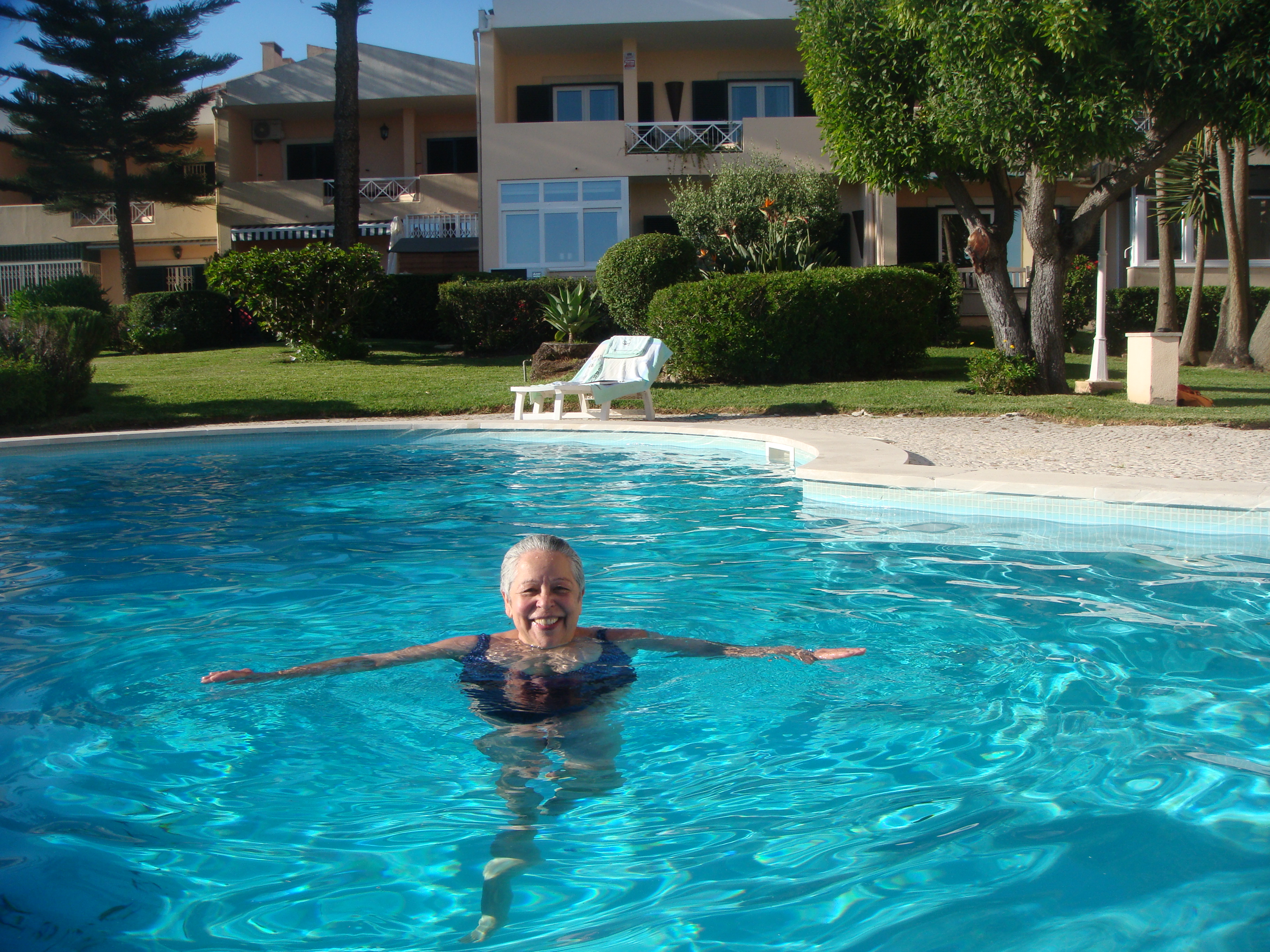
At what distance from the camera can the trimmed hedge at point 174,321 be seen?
2284 centimetres

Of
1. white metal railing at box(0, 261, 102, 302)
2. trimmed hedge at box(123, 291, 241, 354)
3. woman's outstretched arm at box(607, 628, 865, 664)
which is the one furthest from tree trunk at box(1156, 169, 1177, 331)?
white metal railing at box(0, 261, 102, 302)

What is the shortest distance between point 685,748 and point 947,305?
61.1 ft

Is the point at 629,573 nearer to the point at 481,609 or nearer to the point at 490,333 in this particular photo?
the point at 481,609

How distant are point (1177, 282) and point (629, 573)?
2151 centimetres

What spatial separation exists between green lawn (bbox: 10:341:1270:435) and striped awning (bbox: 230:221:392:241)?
11745 mm

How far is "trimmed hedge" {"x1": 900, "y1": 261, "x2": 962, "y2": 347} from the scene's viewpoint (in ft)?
69.4

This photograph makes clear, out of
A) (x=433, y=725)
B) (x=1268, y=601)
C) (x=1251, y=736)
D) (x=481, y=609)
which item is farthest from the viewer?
(x=481, y=609)

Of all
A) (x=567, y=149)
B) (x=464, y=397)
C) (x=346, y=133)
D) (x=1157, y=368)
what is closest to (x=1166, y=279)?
(x=1157, y=368)

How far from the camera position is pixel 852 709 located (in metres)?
4.43

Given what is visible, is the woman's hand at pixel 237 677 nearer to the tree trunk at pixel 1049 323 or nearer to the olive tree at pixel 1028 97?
the olive tree at pixel 1028 97

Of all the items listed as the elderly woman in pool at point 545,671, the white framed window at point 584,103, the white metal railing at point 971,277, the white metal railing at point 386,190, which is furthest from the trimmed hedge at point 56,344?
the white metal railing at point 386,190

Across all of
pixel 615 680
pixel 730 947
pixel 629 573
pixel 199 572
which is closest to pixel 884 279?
pixel 629 573

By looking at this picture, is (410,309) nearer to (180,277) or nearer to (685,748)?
(180,277)

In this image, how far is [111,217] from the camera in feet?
112
